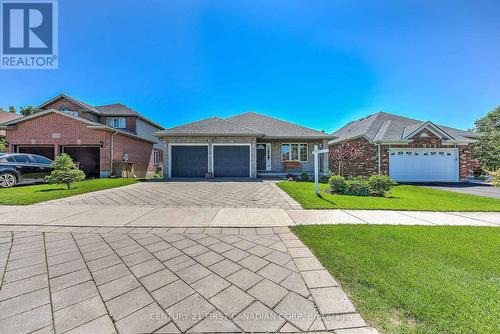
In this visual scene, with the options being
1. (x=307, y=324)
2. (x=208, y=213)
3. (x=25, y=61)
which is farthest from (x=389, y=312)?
(x=25, y=61)

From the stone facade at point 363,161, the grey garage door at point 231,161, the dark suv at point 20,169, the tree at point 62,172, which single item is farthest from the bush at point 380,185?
the dark suv at point 20,169

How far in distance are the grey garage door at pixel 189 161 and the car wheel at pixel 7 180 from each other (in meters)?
7.56

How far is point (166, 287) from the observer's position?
6.95 ft

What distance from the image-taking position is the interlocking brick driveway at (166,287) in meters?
1.63

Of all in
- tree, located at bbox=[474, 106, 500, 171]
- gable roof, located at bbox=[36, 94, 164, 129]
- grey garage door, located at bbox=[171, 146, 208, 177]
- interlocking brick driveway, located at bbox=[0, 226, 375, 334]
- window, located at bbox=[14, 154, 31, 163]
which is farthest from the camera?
gable roof, located at bbox=[36, 94, 164, 129]

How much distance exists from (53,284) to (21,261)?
1.07 meters

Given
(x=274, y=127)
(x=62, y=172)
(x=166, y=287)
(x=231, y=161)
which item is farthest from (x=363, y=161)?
(x=62, y=172)

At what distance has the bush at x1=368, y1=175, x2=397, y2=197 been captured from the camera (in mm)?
8266

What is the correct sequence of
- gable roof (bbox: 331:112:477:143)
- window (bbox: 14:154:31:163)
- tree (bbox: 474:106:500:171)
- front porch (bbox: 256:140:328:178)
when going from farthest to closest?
tree (bbox: 474:106:500:171) < front porch (bbox: 256:140:328:178) < gable roof (bbox: 331:112:477:143) < window (bbox: 14:154:31:163)

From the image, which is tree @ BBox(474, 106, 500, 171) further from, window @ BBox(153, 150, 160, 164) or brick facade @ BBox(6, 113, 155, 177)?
window @ BBox(153, 150, 160, 164)

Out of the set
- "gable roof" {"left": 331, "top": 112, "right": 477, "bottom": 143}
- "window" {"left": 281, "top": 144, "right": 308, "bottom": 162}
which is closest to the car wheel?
"window" {"left": 281, "top": 144, "right": 308, "bottom": 162}

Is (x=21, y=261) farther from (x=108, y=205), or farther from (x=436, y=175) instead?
(x=436, y=175)

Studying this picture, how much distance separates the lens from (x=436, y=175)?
14.3 meters

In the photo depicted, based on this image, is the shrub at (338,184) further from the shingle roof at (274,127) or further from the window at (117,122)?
the window at (117,122)
